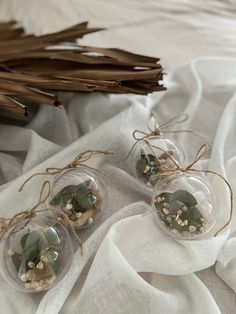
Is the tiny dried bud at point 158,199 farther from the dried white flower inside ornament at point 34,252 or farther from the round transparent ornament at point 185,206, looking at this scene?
the dried white flower inside ornament at point 34,252

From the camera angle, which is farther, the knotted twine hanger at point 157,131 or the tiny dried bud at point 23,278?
the knotted twine hanger at point 157,131

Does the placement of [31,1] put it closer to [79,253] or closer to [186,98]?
[186,98]

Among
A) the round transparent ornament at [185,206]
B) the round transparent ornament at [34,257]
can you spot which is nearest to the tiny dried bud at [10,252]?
the round transparent ornament at [34,257]

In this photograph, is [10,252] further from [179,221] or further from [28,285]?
[179,221]

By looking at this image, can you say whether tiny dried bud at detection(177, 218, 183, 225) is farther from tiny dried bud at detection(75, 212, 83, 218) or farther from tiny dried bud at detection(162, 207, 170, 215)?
tiny dried bud at detection(75, 212, 83, 218)

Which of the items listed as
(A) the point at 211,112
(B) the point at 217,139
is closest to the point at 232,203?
(B) the point at 217,139
